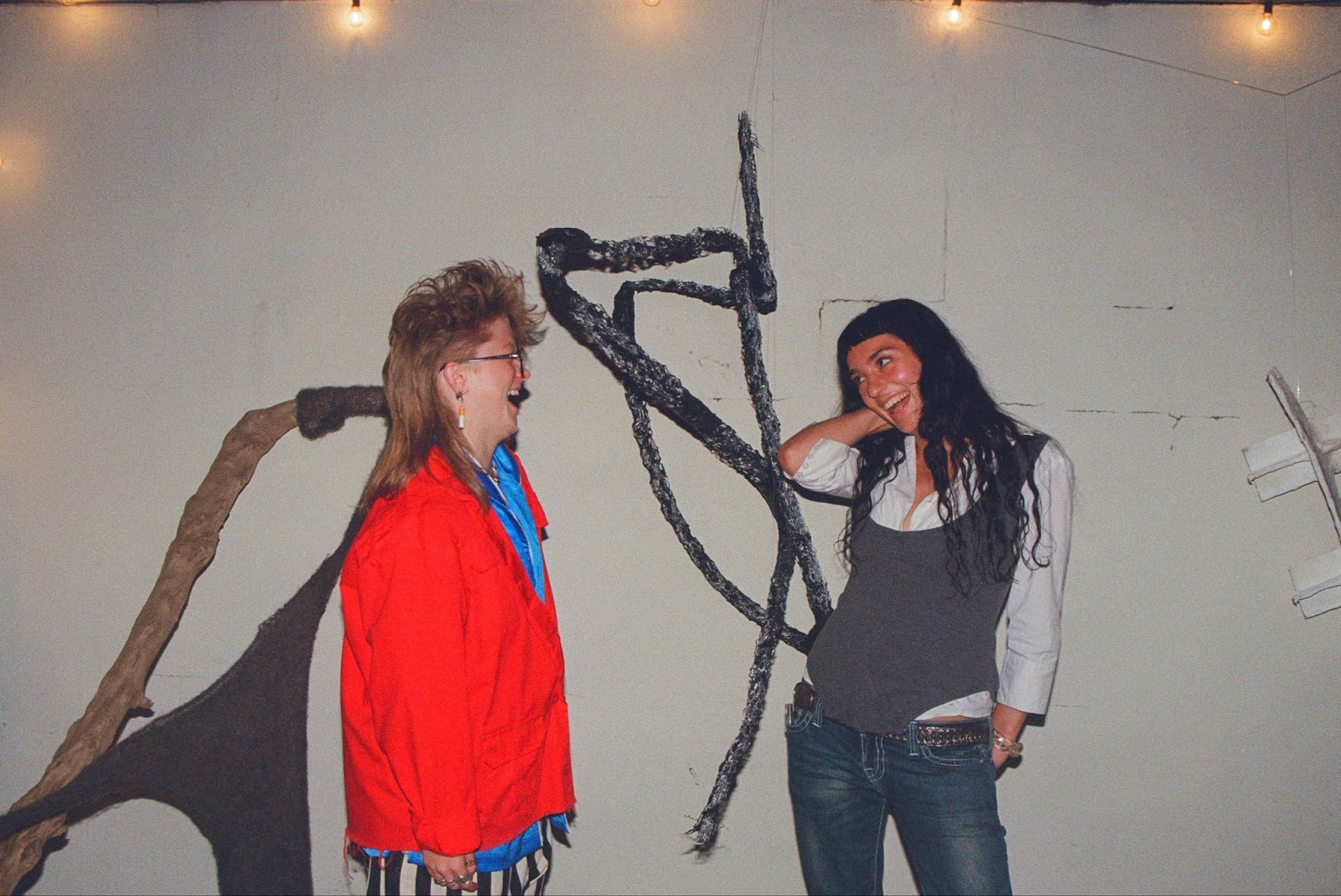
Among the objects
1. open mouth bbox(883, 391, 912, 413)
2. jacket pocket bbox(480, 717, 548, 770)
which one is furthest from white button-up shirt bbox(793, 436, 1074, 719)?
jacket pocket bbox(480, 717, 548, 770)

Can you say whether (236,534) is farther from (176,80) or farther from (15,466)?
(176,80)

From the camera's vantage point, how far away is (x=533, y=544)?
160 centimetres

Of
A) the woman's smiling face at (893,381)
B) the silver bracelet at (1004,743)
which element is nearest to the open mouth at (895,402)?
the woman's smiling face at (893,381)

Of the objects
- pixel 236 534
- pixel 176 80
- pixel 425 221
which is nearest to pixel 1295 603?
pixel 425 221

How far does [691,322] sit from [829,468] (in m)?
0.55

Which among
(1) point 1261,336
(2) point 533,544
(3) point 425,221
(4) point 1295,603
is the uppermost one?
(3) point 425,221

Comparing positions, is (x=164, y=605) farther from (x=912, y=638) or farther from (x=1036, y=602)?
(x=1036, y=602)

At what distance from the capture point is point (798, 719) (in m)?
1.70

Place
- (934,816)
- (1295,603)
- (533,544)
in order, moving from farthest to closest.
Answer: (1295,603), (533,544), (934,816)

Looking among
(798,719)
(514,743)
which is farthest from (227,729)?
(798,719)

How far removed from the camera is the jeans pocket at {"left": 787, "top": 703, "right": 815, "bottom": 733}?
1672 mm

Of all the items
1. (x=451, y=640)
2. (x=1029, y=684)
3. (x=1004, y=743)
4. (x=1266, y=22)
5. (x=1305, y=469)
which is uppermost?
(x=1266, y=22)

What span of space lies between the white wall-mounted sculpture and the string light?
0.81 meters

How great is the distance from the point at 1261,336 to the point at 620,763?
182 centimetres
